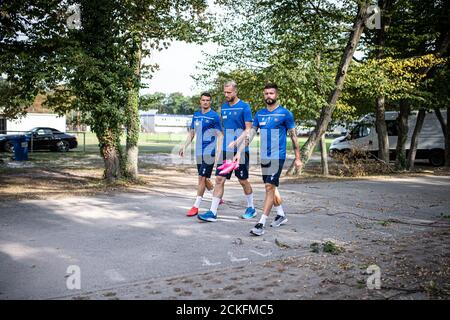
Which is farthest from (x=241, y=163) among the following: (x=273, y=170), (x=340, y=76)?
(x=340, y=76)

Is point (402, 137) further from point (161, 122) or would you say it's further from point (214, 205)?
point (161, 122)

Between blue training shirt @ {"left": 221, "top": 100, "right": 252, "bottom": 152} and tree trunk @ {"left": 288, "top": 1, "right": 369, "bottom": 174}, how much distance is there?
866 cm

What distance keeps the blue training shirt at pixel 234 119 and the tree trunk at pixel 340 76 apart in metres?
8.66

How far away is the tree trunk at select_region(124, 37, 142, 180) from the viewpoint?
11.9 metres

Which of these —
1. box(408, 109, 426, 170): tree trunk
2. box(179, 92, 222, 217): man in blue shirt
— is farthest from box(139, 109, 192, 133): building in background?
box(179, 92, 222, 217): man in blue shirt

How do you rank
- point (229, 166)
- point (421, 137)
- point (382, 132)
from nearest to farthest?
point (229, 166) → point (382, 132) → point (421, 137)

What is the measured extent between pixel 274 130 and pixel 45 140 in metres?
23.8

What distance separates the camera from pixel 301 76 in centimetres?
1392

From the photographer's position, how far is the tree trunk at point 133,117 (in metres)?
11.9

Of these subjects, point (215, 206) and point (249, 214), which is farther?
point (249, 214)

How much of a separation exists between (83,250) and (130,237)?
0.82 m

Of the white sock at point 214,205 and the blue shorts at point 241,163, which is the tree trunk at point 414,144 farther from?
the white sock at point 214,205

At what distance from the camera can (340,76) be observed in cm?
1508
